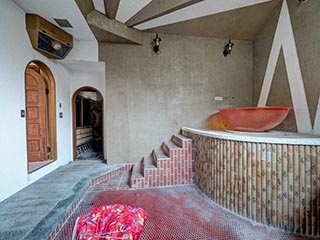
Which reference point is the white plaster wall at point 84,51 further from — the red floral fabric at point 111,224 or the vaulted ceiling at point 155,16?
the red floral fabric at point 111,224

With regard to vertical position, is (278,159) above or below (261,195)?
above

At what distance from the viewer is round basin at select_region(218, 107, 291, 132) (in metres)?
2.14

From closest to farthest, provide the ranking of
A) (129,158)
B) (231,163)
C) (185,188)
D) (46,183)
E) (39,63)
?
1. (231,163)
2. (46,183)
3. (185,188)
4. (39,63)
5. (129,158)

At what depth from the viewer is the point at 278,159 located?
164 cm

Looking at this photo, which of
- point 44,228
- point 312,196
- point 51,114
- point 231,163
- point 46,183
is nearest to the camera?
point 44,228

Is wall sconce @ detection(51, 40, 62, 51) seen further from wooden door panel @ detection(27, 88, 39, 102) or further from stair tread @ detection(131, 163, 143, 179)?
stair tread @ detection(131, 163, 143, 179)

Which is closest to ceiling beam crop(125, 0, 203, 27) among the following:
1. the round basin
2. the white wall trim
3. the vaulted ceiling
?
the vaulted ceiling

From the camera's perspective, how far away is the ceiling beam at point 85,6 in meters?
2.13

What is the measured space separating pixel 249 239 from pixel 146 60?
315 centimetres

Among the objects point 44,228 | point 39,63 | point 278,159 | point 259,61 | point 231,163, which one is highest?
point 259,61

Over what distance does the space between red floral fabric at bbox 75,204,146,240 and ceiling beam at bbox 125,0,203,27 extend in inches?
109

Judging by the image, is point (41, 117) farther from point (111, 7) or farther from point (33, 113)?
point (111, 7)

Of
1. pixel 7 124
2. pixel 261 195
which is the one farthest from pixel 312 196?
pixel 7 124

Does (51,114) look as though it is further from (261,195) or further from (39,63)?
(261,195)
